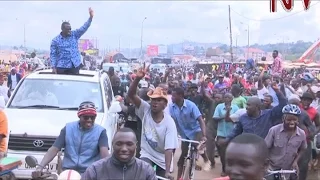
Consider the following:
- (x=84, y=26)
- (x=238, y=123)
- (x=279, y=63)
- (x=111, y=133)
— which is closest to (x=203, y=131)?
(x=238, y=123)

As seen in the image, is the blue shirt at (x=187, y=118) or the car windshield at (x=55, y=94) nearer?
the car windshield at (x=55, y=94)

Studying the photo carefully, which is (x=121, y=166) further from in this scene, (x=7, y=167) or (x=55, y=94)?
(x=55, y=94)

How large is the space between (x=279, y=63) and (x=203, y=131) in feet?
35.5

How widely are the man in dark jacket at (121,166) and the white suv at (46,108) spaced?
3211 mm

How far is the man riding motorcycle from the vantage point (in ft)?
18.4

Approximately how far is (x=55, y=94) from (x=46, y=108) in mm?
343

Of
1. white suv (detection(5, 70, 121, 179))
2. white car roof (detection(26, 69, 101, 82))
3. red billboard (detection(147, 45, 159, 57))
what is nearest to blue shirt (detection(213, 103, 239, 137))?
white suv (detection(5, 70, 121, 179))

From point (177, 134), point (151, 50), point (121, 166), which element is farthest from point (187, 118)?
point (151, 50)

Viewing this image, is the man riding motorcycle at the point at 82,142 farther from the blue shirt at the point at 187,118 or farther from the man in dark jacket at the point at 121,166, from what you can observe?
the blue shirt at the point at 187,118

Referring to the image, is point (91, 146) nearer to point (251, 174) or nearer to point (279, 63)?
point (251, 174)

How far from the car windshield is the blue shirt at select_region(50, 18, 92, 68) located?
152cm

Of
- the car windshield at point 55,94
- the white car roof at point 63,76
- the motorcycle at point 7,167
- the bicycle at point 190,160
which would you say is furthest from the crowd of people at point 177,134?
the car windshield at point 55,94

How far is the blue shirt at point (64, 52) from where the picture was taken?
10.2 meters

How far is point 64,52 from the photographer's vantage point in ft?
33.4
